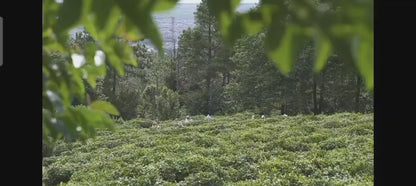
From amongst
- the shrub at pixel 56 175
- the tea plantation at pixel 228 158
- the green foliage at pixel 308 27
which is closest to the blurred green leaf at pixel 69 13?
the green foliage at pixel 308 27

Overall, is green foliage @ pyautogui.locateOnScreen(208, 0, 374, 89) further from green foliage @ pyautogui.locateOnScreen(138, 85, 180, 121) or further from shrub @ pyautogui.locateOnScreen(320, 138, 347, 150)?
green foliage @ pyautogui.locateOnScreen(138, 85, 180, 121)

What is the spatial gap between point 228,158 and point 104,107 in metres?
4.02

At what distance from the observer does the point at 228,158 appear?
4.57m

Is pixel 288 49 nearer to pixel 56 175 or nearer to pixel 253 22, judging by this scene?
pixel 253 22

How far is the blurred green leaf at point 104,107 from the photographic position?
2.00ft

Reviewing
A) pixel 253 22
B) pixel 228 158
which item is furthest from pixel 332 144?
pixel 253 22

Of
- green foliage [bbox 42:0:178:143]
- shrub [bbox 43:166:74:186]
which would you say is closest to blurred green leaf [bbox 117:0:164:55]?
green foliage [bbox 42:0:178:143]

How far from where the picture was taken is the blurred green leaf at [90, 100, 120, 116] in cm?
61

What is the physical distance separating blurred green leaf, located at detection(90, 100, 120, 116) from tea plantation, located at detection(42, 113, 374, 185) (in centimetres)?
317

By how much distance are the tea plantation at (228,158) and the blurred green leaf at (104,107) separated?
317cm

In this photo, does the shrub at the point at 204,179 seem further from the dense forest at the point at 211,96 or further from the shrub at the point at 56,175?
the shrub at the point at 56,175
